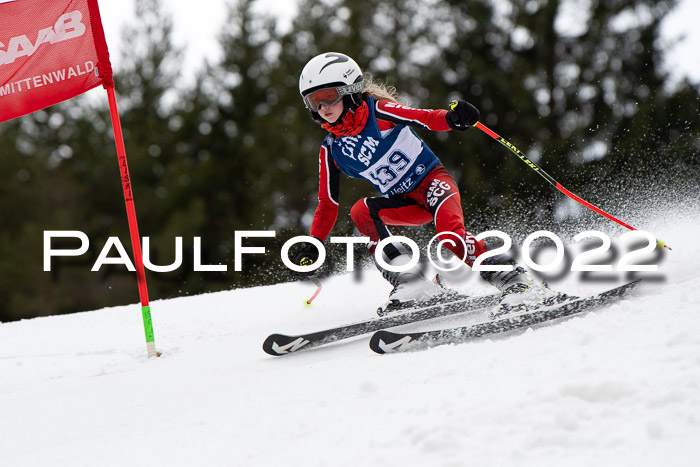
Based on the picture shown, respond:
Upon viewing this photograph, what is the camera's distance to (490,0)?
15836 mm

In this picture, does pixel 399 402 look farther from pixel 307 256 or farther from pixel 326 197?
pixel 326 197

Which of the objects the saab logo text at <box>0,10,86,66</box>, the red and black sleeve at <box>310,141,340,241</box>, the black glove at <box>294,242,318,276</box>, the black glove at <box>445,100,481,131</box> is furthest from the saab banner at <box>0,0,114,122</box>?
the black glove at <box>445,100,481,131</box>

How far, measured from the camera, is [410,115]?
3660 mm

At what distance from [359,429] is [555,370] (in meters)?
0.69

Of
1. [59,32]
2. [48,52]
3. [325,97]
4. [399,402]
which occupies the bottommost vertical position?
[399,402]

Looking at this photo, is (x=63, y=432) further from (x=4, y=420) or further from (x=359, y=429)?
Answer: (x=359, y=429)

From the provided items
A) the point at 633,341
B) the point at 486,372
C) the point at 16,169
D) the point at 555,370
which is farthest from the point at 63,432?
the point at 16,169

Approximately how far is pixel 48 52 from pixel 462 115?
111 inches

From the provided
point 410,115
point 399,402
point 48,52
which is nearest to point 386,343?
point 399,402

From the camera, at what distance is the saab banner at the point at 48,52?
4160 mm

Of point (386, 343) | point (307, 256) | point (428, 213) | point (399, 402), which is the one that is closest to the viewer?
point (399, 402)

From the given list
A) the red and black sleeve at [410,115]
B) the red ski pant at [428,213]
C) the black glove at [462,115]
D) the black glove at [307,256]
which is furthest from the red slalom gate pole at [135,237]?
the black glove at [462,115]

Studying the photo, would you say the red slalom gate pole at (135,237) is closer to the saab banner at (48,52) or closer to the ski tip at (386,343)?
the saab banner at (48,52)

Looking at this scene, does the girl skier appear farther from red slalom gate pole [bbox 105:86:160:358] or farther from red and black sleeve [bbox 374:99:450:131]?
red slalom gate pole [bbox 105:86:160:358]
